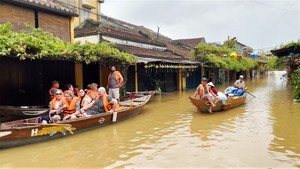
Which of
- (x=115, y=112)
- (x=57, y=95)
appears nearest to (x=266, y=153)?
(x=115, y=112)

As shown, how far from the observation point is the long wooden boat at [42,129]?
5570 mm

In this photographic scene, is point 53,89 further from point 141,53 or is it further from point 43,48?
point 141,53

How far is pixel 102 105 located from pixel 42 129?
2188 millimetres

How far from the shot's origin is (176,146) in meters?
5.89

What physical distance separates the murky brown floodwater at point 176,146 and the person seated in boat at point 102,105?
568mm

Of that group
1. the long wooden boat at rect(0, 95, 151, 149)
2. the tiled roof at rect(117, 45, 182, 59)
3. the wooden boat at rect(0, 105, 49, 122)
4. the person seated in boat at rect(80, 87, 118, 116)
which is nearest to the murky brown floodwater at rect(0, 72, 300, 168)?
the long wooden boat at rect(0, 95, 151, 149)

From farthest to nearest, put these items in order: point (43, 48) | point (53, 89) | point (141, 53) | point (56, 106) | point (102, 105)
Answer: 1. point (141, 53)
2. point (53, 89)
3. point (102, 105)
4. point (43, 48)
5. point (56, 106)

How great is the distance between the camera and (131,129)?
7625 millimetres

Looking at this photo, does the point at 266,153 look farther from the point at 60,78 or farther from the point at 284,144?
the point at 60,78

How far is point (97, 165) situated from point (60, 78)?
6.68 meters

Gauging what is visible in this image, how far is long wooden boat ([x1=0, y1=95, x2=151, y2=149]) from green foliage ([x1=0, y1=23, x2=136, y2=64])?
196cm

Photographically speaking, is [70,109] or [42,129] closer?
[42,129]

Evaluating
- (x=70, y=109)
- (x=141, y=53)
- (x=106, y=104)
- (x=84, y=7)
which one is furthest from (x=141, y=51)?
(x=70, y=109)

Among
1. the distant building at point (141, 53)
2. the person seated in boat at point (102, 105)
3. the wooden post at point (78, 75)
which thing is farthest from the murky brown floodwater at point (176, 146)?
the distant building at point (141, 53)
